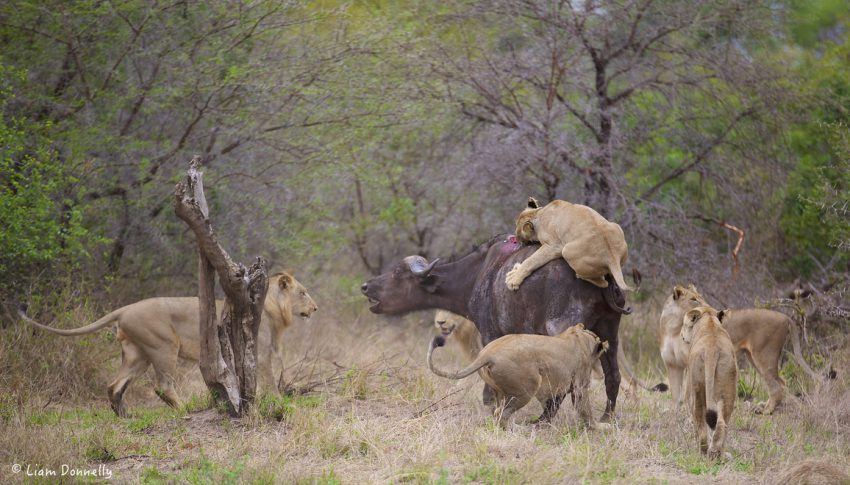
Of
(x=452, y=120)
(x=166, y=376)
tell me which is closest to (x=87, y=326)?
(x=166, y=376)

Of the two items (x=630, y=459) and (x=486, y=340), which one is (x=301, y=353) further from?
(x=630, y=459)

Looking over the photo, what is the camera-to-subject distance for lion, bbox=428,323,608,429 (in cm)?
793

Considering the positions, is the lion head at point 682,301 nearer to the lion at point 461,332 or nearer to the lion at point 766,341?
the lion at point 766,341

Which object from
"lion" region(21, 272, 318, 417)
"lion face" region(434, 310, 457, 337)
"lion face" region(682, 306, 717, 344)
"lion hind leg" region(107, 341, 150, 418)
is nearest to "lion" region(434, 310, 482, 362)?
"lion face" region(434, 310, 457, 337)

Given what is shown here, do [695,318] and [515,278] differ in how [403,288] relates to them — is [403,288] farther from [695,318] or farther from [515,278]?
[695,318]

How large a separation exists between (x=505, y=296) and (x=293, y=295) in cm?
284

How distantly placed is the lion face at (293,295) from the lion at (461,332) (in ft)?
5.90

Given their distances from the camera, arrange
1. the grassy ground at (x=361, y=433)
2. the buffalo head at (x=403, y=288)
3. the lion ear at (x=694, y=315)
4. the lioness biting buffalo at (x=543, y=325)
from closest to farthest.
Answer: the grassy ground at (x=361, y=433) → the lioness biting buffalo at (x=543, y=325) → the lion ear at (x=694, y=315) → the buffalo head at (x=403, y=288)

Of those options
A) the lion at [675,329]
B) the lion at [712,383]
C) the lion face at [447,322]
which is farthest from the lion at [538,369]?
the lion face at [447,322]

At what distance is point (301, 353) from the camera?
12641mm

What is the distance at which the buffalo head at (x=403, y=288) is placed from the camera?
10.0 meters

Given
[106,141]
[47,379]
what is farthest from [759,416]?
[106,141]

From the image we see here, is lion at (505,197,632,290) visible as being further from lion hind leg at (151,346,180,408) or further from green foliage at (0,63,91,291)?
green foliage at (0,63,91,291)

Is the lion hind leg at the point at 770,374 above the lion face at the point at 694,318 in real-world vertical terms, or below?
below
